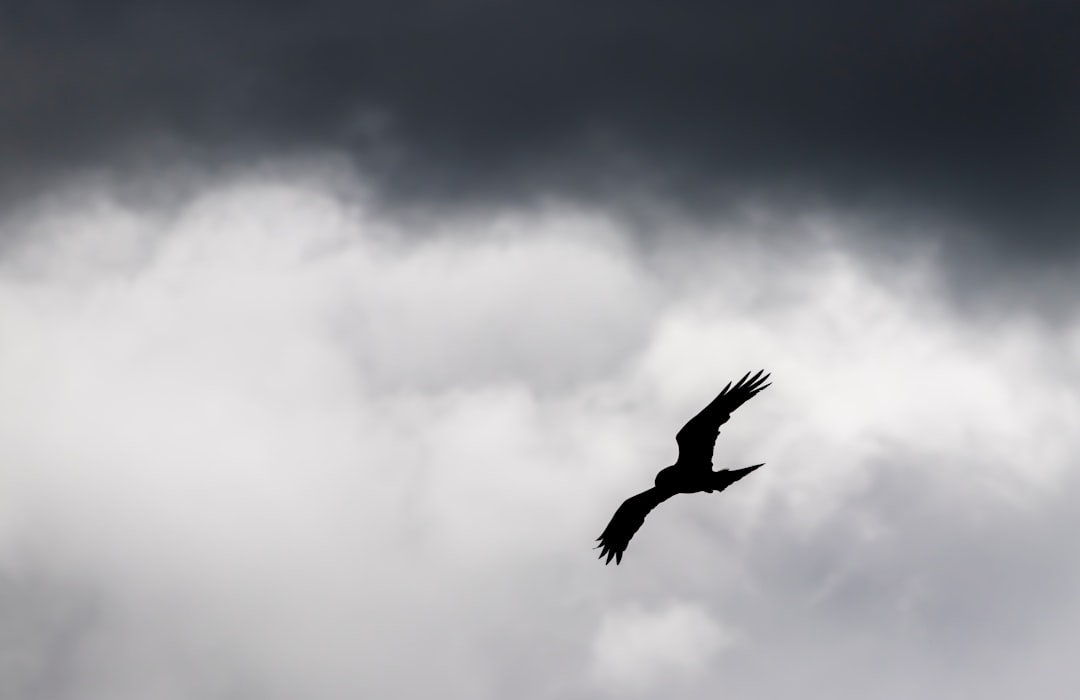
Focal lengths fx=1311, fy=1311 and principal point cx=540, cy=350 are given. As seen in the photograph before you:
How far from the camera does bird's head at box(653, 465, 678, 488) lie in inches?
1762

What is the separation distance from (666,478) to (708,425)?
8.29 ft

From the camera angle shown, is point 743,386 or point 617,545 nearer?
point 743,386

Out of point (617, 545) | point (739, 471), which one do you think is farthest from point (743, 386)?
point (617, 545)

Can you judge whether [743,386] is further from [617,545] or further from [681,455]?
[617,545]

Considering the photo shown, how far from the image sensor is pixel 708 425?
44.0 meters

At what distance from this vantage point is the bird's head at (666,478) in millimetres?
44750

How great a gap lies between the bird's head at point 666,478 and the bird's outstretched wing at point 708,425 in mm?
687

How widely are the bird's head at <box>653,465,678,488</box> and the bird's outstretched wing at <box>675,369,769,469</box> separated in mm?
687

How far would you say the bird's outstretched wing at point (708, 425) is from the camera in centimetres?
4369

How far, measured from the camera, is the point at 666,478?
4503 centimetres

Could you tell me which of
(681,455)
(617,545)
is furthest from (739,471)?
(617,545)

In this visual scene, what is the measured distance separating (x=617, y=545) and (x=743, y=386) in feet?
25.2

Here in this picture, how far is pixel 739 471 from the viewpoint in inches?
1737

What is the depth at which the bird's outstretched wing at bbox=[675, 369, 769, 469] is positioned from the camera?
43688 millimetres
